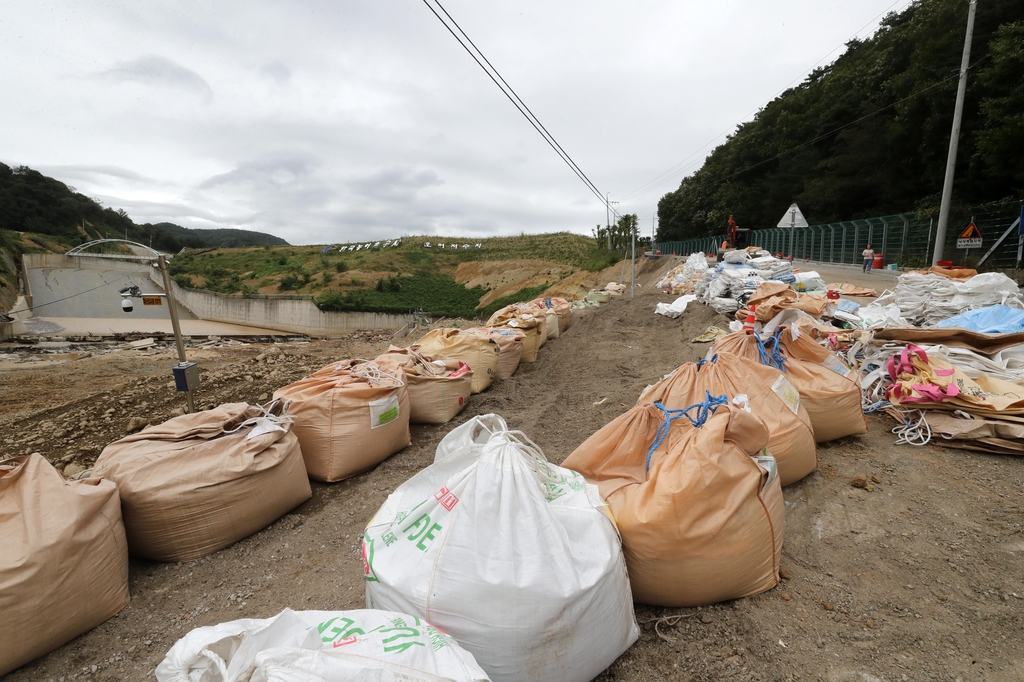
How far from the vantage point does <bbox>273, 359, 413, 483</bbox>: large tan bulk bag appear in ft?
10.1

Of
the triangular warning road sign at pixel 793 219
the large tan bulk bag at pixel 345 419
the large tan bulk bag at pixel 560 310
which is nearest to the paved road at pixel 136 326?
the large tan bulk bag at pixel 560 310

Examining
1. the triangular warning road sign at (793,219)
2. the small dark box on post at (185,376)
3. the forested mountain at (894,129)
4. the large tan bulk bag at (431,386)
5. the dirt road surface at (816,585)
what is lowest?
the dirt road surface at (816,585)

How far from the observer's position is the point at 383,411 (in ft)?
10.8

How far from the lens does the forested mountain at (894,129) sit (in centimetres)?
1338

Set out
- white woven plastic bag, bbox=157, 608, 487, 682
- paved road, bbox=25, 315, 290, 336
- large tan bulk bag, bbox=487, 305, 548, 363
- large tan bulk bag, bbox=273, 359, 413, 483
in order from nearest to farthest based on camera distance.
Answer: white woven plastic bag, bbox=157, 608, 487, 682
large tan bulk bag, bbox=273, 359, 413, 483
large tan bulk bag, bbox=487, 305, 548, 363
paved road, bbox=25, 315, 290, 336

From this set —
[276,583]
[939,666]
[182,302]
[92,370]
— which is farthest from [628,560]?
[182,302]

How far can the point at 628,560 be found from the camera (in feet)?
5.51

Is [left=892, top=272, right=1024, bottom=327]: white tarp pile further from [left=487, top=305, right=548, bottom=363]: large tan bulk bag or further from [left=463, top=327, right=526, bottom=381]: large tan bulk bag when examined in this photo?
[left=487, top=305, right=548, bottom=363]: large tan bulk bag

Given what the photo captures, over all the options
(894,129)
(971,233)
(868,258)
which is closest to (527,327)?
(971,233)

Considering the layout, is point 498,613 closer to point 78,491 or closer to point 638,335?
point 78,491

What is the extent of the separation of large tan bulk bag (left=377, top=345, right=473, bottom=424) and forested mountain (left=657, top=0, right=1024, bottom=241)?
A: 51.7ft

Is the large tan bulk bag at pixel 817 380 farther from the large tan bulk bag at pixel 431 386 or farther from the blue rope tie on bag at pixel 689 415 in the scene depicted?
the large tan bulk bag at pixel 431 386

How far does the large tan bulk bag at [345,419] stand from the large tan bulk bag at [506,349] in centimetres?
211

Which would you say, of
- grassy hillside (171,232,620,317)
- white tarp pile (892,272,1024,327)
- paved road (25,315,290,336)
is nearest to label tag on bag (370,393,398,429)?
white tarp pile (892,272,1024,327)
